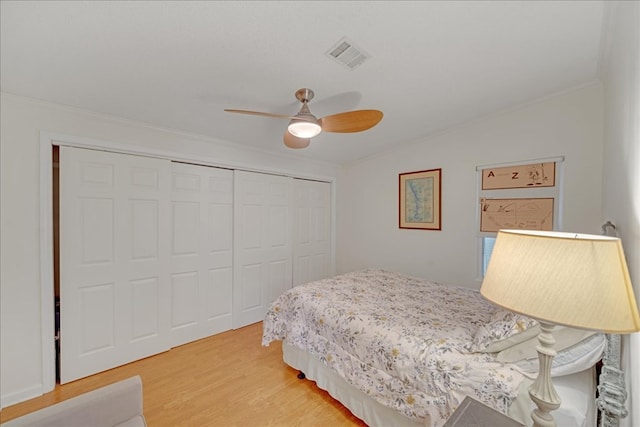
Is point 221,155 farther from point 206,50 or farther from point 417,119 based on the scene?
point 417,119

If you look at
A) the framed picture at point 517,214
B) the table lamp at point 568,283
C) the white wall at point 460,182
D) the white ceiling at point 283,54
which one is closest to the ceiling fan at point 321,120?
the white ceiling at point 283,54

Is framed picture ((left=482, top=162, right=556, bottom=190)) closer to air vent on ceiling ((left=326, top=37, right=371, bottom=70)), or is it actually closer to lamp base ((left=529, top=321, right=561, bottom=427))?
air vent on ceiling ((left=326, top=37, right=371, bottom=70))

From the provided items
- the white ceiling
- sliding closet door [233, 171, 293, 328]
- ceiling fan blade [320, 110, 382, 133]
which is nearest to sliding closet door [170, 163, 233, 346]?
sliding closet door [233, 171, 293, 328]

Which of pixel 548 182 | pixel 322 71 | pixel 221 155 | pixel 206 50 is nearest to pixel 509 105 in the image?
pixel 548 182

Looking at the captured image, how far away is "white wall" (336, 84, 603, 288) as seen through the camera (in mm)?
2250

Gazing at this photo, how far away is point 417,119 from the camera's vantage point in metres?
2.72

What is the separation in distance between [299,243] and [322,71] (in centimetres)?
250

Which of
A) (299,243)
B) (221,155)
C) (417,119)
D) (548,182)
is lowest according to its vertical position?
(299,243)

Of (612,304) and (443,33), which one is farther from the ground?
(443,33)

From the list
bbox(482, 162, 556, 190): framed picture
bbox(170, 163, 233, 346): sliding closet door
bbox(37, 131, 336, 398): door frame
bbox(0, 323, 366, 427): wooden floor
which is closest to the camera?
bbox(0, 323, 366, 427): wooden floor

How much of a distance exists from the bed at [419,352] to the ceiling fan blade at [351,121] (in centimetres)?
137

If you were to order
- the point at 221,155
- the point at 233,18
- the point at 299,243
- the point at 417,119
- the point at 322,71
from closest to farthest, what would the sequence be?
the point at 233,18
the point at 322,71
the point at 417,119
the point at 221,155
the point at 299,243

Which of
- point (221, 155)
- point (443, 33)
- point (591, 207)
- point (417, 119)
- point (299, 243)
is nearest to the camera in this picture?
point (443, 33)

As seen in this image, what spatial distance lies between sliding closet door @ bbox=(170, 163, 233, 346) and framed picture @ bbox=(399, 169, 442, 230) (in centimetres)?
225
